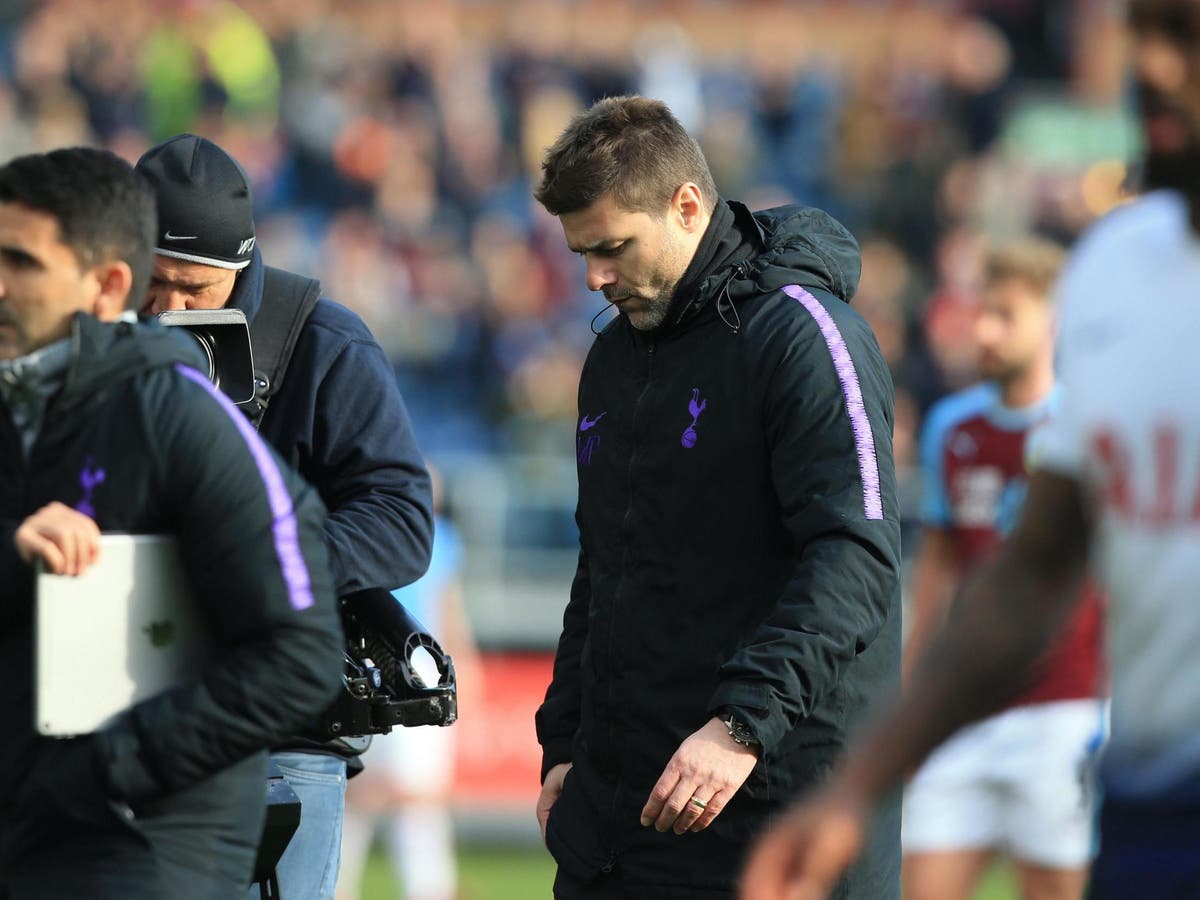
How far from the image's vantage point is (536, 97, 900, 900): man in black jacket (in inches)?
149

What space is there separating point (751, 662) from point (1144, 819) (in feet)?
4.50

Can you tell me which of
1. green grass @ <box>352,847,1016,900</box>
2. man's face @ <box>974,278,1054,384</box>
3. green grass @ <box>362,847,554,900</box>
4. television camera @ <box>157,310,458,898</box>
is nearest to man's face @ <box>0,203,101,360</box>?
television camera @ <box>157,310,458,898</box>

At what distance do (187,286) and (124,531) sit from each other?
1413mm

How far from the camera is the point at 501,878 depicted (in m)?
11.0

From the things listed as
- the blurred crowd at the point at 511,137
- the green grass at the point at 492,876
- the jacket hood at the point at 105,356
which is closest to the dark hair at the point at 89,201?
the jacket hood at the point at 105,356

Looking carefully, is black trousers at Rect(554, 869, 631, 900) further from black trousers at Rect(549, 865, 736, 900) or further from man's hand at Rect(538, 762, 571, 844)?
man's hand at Rect(538, 762, 571, 844)

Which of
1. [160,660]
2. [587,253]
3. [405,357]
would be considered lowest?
[405,357]

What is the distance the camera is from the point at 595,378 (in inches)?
173

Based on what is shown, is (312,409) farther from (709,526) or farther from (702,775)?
(702,775)

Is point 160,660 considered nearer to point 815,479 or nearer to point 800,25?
point 815,479

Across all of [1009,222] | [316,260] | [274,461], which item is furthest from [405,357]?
[274,461]

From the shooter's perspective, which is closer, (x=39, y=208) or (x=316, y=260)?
(x=39, y=208)

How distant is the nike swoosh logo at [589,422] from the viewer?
14.1 feet

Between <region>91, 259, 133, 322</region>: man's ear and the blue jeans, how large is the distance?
1.46 m
